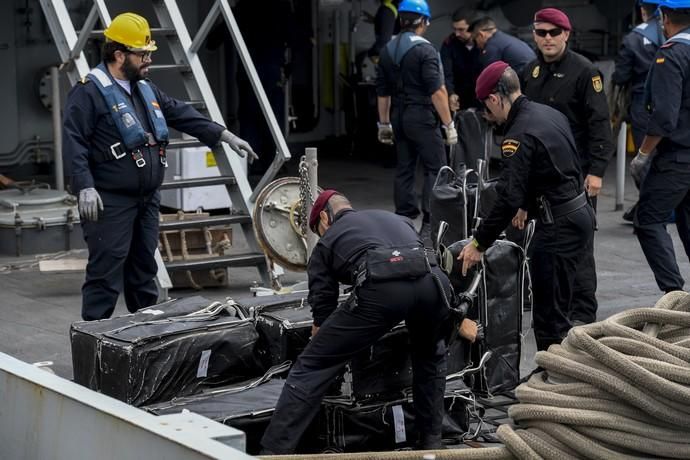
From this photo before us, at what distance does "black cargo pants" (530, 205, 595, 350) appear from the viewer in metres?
6.84

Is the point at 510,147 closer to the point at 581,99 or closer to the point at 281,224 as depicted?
the point at 581,99

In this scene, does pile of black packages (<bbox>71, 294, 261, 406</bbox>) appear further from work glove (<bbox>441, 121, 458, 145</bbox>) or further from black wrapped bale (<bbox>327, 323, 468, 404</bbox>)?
work glove (<bbox>441, 121, 458, 145</bbox>)

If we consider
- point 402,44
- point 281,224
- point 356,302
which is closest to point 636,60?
point 402,44

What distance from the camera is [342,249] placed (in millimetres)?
5609

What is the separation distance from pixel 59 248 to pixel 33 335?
2.35 m

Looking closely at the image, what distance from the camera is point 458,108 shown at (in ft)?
39.3

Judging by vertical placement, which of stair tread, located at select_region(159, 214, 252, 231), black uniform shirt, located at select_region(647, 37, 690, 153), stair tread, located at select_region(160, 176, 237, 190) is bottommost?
stair tread, located at select_region(159, 214, 252, 231)

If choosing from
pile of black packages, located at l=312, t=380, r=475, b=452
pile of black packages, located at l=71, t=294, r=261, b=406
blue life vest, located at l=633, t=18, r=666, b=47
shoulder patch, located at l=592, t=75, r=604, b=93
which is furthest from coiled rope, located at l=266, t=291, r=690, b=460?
blue life vest, located at l=633, t=18, r=666, b=47

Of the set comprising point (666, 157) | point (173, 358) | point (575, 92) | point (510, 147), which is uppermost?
point (575, 92)

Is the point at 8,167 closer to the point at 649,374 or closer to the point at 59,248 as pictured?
the point at 59,248

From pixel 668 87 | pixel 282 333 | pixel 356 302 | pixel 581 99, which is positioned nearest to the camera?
pixel 356 302

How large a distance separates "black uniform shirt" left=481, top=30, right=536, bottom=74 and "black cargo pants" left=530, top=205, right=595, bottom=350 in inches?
167

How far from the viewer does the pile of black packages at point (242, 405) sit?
18.8 ft

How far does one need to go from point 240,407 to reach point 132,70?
8.16ft
